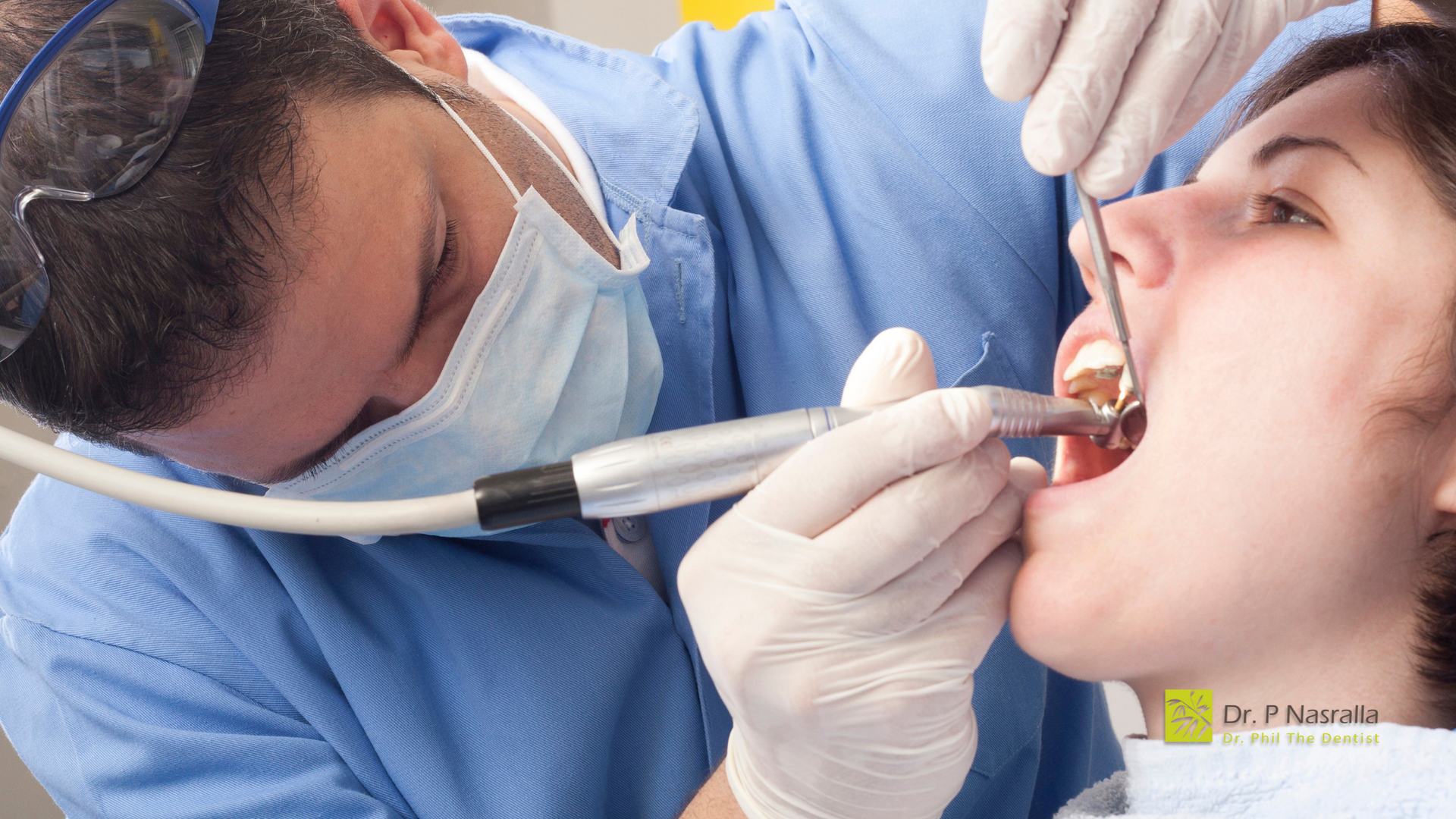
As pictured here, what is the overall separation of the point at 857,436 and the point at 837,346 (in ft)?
1.45

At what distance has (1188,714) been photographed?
0.91 m

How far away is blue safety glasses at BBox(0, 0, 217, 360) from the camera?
2.48 ft

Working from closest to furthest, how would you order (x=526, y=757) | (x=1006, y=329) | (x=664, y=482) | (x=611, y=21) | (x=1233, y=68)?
1. (x=664, y=482)
2. (x=1233, y=68)
3. (x=526, y=757)
4. (x=1006, y=329)
5. (x=611, y=21)

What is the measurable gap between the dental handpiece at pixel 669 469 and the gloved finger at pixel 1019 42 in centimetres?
28

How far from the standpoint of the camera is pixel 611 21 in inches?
107

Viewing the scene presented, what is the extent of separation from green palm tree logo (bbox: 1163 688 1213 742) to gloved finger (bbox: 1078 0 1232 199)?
18.5 inches

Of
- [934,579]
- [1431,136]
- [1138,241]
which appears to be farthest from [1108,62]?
[934,579]

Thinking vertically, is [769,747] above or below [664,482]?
below

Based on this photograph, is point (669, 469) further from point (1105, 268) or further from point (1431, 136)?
point (1431, 136)

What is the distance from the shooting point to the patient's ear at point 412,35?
112 cm

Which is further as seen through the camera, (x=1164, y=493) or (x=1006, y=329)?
(x=1006, y=329)

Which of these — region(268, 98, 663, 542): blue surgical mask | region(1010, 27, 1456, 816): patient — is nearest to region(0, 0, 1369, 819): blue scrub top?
region(268, 98, 663, 542): blue surgical mask

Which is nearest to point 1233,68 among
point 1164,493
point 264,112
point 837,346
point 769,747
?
point 1164,493

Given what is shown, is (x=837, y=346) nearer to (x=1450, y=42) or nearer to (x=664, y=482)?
(x=664, y=482)
